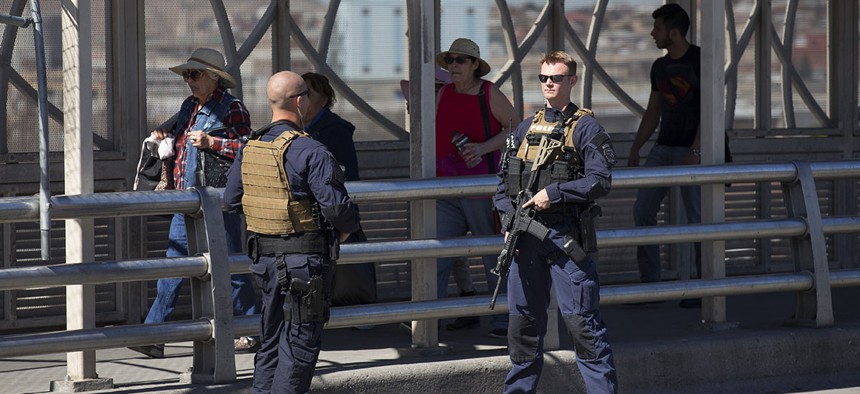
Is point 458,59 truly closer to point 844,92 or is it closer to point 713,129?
point 713,129

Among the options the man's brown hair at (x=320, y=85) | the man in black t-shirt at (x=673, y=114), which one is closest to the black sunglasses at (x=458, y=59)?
the man's brown hair at (x=320, y=85)

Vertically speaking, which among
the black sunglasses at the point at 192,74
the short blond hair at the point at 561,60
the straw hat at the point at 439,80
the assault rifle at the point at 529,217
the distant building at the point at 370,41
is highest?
the distant building at the point at 370,41

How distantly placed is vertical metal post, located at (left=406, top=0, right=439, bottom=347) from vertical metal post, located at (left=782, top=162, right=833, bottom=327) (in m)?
2.23

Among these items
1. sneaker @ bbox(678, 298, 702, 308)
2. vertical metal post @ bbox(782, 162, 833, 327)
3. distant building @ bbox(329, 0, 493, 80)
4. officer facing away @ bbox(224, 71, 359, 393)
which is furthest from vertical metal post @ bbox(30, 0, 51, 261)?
sneaker @ bbox(678, 298, 702, 308)

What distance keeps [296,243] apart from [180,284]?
5.39 ft

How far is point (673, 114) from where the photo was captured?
911cm

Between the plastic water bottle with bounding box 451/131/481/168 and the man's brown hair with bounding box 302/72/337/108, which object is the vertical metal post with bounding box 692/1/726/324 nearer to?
the plastic water bottle with bounding box 451/131/481/168

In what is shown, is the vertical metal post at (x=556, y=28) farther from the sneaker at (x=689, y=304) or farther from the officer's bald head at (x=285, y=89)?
the officer's bald head at (x=285, y=89)

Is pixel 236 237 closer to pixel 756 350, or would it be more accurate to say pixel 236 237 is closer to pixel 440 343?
pixel 440 343

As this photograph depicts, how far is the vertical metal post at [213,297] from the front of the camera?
649 centimetres

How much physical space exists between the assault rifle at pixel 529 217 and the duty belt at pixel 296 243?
95 centimetres

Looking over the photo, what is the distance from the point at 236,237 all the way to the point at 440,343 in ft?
4.25

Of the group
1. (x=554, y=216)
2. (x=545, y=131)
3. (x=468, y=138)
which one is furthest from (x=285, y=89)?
(x=468, y=138)

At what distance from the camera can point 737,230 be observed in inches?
307
